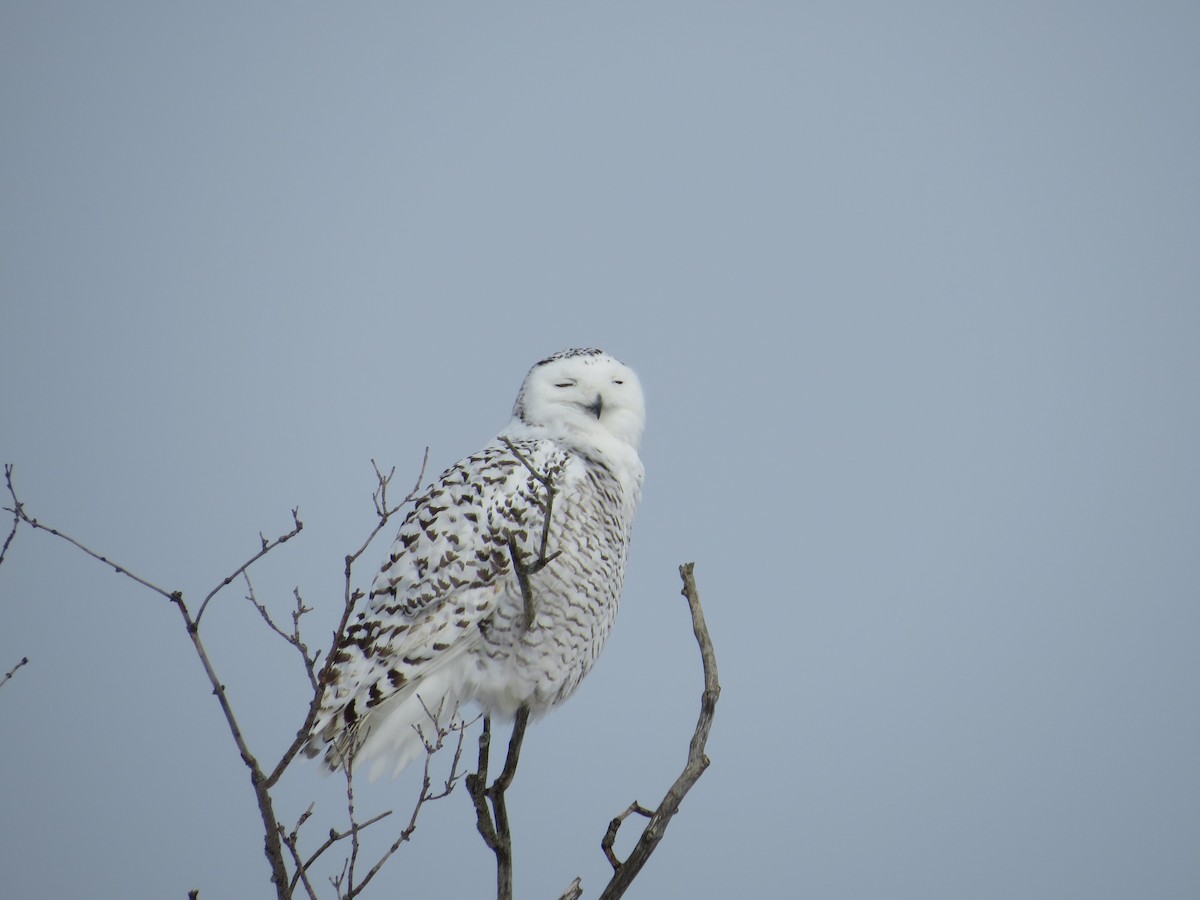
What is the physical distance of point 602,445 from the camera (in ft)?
13.1

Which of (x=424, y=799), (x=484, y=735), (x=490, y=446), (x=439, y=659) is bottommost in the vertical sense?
(x=424, y=799)

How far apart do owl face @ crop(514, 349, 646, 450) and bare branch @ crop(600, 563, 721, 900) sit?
1477 millimetres

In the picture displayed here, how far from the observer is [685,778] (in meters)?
2.49

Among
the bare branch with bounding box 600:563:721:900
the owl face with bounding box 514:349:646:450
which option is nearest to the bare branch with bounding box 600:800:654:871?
the bare branch with bounding box 600:563:721:900

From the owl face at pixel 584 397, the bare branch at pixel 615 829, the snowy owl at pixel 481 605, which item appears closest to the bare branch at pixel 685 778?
the bare branch at pixel 615 829

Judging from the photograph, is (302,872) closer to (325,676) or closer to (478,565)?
(325,676)

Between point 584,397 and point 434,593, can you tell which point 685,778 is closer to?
point 434,593

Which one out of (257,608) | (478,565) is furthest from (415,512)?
(257,608)

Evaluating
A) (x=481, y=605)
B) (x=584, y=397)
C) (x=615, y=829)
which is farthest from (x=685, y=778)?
(x=584, y=397)

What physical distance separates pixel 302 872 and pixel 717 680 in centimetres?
99

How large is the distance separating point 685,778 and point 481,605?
1.20 metres

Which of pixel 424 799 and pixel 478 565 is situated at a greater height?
pixel 478 565

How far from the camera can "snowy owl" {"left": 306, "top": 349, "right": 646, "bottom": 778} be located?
349 cm

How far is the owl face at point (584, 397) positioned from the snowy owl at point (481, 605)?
0.52 feet
